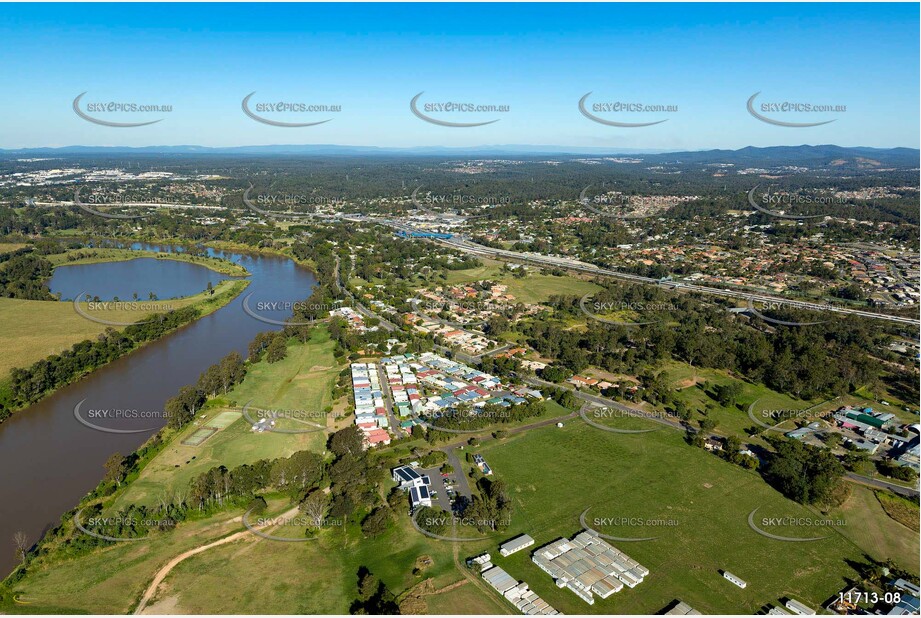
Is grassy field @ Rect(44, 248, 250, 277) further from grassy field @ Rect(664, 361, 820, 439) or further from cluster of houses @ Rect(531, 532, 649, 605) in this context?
cluster of houses @ Rect(531, 532, 649, 605)

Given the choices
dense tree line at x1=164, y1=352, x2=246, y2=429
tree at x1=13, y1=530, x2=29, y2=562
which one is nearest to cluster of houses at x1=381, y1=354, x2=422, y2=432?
dense tree line at x1=164, y1=352, x2=246, y2=429

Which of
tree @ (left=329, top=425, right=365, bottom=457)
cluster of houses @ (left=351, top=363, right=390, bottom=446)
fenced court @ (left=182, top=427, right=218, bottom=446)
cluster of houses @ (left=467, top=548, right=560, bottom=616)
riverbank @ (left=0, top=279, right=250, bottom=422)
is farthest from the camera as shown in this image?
riverbank @ (left=0, top=279, right=250, bottom=422)

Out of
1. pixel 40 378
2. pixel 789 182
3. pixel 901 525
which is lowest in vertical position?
pixel 901 525

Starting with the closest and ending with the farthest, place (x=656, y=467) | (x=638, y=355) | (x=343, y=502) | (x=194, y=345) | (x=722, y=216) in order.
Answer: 1. (x=343, y=502)
2. (x=656, y=467)
3. (x=638, y=355)
4. (x=194, y=345)
5. (x=722, y=216)

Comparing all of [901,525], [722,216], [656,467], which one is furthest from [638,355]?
[722,216]

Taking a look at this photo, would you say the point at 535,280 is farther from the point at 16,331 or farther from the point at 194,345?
the point at 16,331

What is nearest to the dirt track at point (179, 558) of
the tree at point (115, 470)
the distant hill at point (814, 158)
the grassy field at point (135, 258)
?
the tree at point (115, 470)
